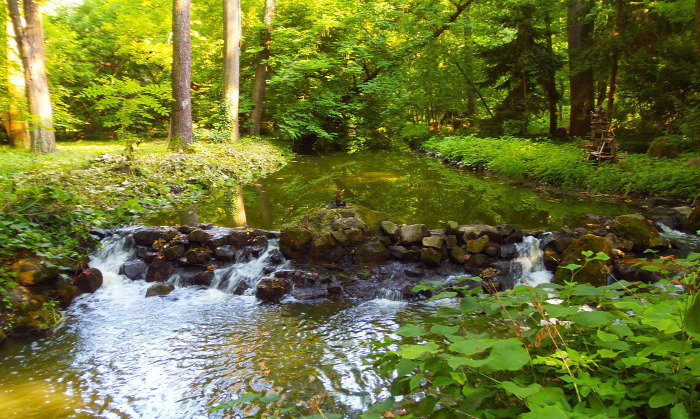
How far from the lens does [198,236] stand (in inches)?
241

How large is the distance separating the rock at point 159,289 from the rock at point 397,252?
3.10 metres

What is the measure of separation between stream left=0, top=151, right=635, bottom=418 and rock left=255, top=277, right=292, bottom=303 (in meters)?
0.13

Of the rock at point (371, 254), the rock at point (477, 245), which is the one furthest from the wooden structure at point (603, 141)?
the rock at point (371, 254)

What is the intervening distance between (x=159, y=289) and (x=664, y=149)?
11.5 m

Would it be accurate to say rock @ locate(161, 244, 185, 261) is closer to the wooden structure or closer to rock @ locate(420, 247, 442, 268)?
rock @ locate(420, 247, 442, 268)

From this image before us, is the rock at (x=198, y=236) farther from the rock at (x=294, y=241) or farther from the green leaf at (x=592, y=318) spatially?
the green leaf at (x=592, y=318)

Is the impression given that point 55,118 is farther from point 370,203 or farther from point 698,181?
point 698,181

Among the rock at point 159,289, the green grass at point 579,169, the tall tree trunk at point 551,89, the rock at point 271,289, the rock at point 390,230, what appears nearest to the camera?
the rock at point 271,289

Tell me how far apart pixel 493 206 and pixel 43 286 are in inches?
301

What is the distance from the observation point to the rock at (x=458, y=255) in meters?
5.68

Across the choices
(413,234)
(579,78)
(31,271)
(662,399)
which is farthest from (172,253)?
(579,78)

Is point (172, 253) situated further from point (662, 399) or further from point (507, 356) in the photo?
point (662, 399)

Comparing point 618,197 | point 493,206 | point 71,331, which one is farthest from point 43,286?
point 618,197

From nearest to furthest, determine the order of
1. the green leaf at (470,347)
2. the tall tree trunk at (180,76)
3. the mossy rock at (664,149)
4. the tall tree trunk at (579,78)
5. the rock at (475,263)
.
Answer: the green leaf at (470,347) < the rock at (475,263) < the mossy rock at (664,149) < the tall tree trunk at (180,76) < the tall tree trunk at (579,78)
